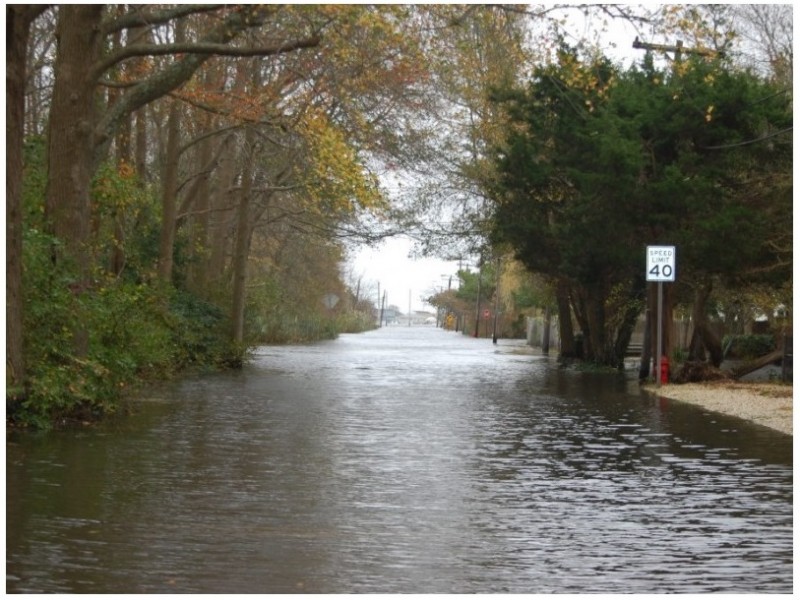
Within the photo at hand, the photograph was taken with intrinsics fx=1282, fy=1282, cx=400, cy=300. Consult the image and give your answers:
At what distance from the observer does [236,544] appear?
819 centimetres

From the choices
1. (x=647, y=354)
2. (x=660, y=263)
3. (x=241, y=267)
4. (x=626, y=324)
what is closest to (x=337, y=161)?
(x=660, y=263)

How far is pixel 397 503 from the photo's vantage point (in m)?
10.2

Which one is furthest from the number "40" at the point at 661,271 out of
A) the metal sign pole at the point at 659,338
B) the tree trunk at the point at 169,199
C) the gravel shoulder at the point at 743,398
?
the tree trunk at the point at 169,199

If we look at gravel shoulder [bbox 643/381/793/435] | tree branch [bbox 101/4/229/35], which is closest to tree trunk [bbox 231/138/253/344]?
gravel shoulder [bbox 643/381/793/435]

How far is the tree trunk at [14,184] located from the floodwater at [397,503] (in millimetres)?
900

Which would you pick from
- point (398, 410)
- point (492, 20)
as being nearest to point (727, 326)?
point (398, 410)

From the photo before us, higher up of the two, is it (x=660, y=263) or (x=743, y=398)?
(x=660, y=263)

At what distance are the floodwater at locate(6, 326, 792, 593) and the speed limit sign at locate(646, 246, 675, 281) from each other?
6.53m

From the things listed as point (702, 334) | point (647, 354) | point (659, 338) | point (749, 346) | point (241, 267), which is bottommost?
point (647, 354)

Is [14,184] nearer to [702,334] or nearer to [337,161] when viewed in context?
[337,161]

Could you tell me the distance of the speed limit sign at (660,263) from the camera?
25.4m

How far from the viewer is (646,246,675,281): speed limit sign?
25438 mm

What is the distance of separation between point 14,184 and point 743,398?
1354 centimetres

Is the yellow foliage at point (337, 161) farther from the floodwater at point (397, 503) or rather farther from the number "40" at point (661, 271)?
the number "40" at point (661, 271)
